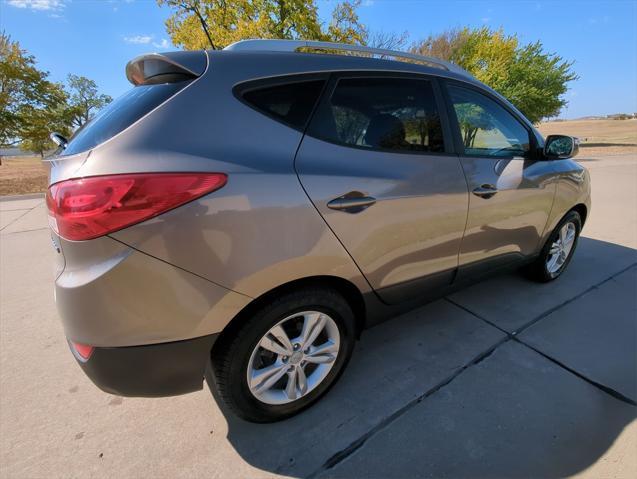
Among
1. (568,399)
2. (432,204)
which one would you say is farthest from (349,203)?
(568,399)

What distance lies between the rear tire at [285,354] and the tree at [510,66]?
2005 centimetres

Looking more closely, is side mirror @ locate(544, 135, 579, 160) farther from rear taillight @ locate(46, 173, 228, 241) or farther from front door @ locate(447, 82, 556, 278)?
rear taillight @ locate(46, 173, 228, 241)

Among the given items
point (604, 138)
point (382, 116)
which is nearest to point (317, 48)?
point (382, 116)

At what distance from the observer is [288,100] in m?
1.52

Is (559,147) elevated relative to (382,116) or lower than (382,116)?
lower

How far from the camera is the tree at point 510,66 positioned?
19500 mm

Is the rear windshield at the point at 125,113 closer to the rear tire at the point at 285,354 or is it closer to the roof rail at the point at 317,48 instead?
the roof rail at the point at 317,48

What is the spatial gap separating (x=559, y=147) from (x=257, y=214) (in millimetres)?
2665

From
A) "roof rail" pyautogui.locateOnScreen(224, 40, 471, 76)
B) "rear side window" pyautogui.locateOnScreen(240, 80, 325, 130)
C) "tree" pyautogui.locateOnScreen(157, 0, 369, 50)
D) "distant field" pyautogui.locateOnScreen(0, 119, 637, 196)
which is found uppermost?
"tree" pyautogui.locateOnScreen(157, 0, 369, 50)

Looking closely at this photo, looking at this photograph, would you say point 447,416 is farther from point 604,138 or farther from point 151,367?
point 604,138

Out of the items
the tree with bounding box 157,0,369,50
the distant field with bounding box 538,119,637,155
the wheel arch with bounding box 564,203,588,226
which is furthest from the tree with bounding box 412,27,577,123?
Answer: the wheel arch with bounding box 564,203,588,226

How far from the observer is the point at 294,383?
178 centimetres

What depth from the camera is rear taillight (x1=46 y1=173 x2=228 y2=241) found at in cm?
118

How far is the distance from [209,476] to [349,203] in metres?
1.43
